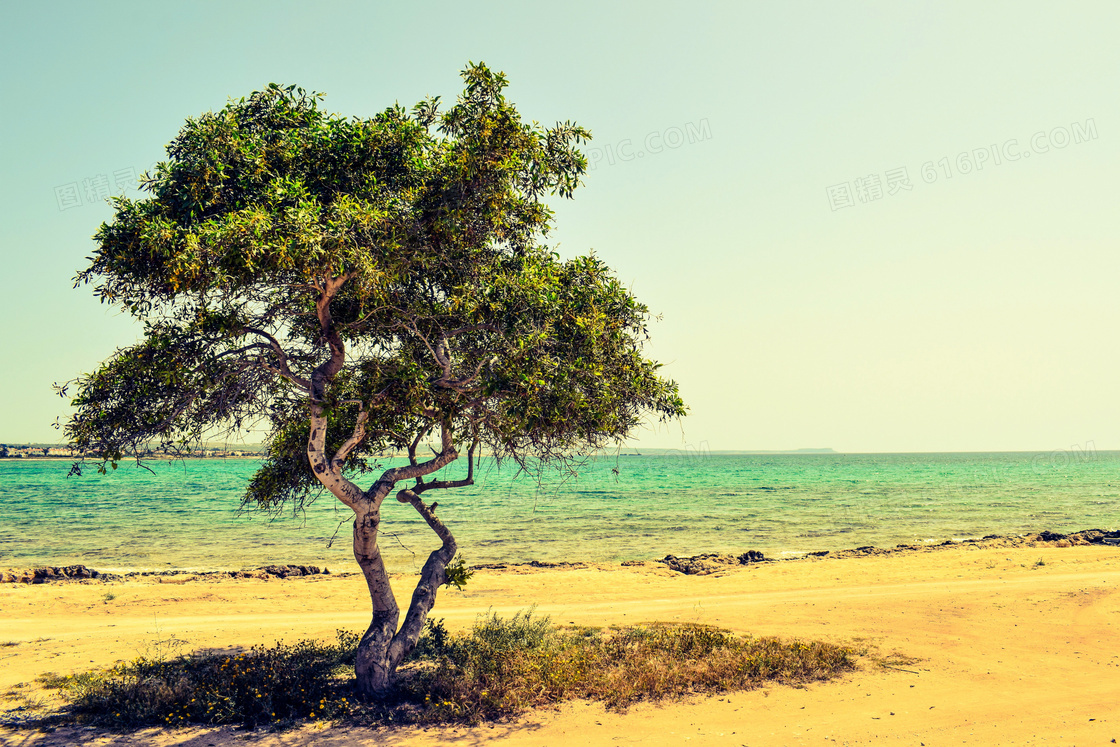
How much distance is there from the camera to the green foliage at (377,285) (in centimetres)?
788

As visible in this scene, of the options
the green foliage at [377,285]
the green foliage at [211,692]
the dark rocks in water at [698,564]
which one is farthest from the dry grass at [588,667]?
the dark rocks in water at [698,564]

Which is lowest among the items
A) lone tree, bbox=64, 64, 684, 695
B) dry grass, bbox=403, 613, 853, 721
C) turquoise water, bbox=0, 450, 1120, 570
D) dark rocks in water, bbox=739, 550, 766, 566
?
turquoise water, bbox=0, 450, 1120, 570

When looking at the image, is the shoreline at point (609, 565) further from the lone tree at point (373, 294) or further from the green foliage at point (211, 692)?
the lone tree at point (373, 294)

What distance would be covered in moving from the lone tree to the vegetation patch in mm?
937

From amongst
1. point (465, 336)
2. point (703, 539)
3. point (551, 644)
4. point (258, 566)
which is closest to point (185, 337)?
point (465, 336)

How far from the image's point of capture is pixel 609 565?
24062mm

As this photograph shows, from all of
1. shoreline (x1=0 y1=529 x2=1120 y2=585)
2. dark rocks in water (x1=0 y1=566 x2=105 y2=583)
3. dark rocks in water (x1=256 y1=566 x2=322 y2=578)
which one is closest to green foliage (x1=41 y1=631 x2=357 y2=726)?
dark rocks in water (x1=256 y1=566 x2=322 y2=578)

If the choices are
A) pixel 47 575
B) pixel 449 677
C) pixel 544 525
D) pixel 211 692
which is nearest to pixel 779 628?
pixel 449 677

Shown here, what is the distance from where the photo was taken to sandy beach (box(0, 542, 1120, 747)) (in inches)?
335

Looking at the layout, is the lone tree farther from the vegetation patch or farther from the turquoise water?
the turquoise water

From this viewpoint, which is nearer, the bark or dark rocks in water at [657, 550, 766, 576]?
the bark

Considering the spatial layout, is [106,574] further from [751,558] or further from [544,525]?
[751,558]

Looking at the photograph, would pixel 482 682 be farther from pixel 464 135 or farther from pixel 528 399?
pixel 464 135

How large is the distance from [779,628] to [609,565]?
412 inches
